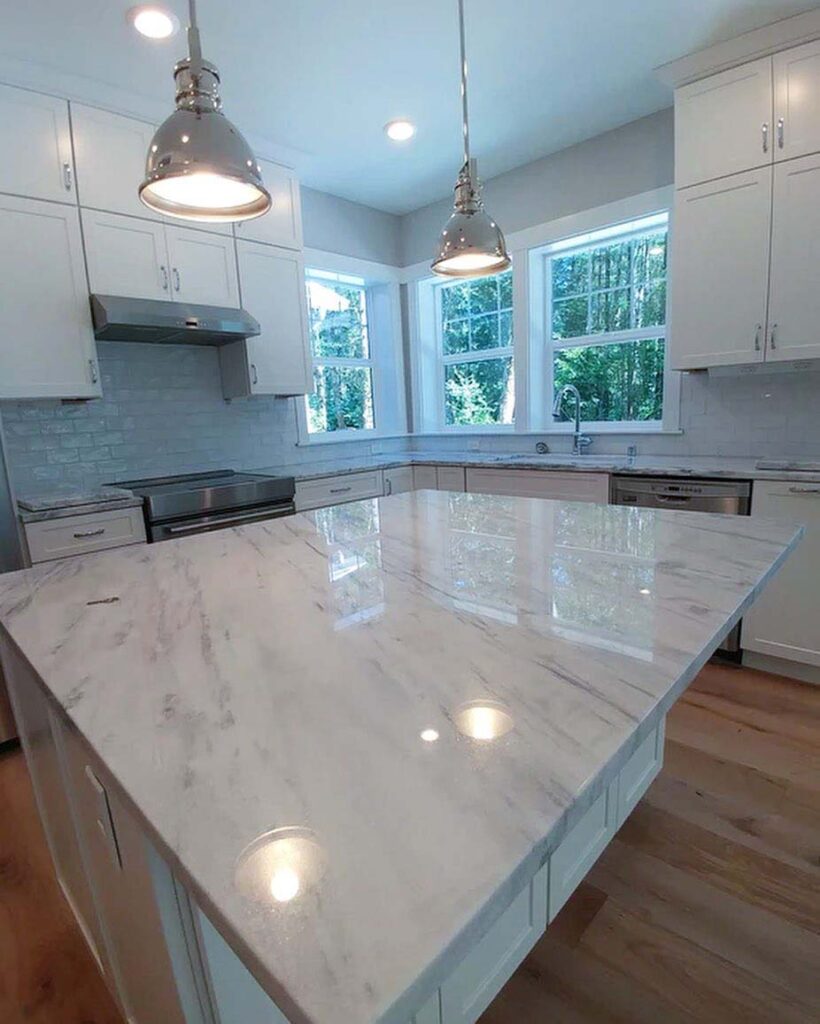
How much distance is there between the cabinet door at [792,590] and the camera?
2.36m

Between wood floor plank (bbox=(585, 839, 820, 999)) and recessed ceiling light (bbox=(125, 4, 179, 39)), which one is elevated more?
recessed ceiling light (bbox=(125, 4, 179, 39))

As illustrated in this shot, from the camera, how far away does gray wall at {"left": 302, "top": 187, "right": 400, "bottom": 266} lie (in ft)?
12.4

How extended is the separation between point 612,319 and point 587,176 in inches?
33.0

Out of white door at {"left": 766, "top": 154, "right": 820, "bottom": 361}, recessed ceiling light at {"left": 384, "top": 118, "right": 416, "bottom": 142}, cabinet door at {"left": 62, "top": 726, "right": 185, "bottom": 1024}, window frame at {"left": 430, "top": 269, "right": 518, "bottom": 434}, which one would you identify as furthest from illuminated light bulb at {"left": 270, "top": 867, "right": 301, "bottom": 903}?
window frame at {"left": 430, "top": 269, "right": 518, "bottom": 434}

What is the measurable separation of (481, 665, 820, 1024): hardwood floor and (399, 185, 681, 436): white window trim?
1.91 metres

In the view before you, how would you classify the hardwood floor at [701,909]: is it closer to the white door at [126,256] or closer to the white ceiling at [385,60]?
the white ceiling at [385,60]

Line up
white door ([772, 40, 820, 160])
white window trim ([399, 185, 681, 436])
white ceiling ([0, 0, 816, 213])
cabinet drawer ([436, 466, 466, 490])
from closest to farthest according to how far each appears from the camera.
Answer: white ceiling ([0, 0, 816, 213])
white door ([772, 40, 820, 160])
white window trim ([399, 185, 681, 436])
cabinet drawer ([436, 466, 466, 490])

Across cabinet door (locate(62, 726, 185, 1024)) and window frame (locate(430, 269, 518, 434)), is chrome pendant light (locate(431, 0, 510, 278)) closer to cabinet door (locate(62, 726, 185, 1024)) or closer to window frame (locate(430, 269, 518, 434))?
cabinet door (locate(62, 726, 185, 1024))

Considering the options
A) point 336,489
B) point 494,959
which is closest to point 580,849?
point 494,959

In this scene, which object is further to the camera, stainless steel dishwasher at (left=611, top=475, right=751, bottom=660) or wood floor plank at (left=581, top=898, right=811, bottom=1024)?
stainless steel dishwasher at (left=611, top=475, right=751, bottom=660)

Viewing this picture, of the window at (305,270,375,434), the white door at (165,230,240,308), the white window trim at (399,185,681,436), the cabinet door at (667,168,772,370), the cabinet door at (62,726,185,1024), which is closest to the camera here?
the cabinet door at (62,726,185,1024)

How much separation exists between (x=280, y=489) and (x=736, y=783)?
2.38 m

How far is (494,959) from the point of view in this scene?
40.9 inches

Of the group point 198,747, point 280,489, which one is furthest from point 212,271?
point 198,747
